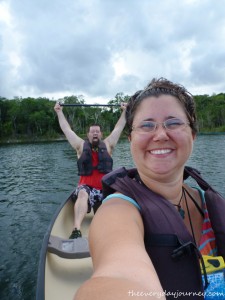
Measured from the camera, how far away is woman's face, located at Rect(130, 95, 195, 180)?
4.71 feet

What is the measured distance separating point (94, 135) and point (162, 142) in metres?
3.86

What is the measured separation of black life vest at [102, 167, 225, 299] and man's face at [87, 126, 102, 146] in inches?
148

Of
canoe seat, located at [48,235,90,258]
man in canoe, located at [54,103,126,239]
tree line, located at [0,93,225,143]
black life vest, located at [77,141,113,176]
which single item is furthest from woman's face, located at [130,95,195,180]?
tree line, located at [0,93,225,143]

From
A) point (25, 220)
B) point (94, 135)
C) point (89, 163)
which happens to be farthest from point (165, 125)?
point (25, 220)

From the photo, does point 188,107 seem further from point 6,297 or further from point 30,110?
point 30,110

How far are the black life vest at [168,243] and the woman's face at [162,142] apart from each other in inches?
5.5

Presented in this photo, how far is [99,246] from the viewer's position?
3.55 feet

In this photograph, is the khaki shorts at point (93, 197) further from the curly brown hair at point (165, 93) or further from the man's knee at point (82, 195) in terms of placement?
the curly brown hair at point (165, 93)

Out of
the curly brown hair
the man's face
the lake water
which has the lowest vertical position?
the lake water

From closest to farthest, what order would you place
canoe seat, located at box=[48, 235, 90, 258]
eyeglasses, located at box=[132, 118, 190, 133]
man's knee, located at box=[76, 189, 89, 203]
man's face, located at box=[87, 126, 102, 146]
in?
eyeglasses, located at box=[132, 118, 190, 133]
canoe seat, located at box=[48, 235, 90, 258]
man's knee, located at box=[76, 189, 89, 203]
man's face, located at box=[87, 126, 102, 146]

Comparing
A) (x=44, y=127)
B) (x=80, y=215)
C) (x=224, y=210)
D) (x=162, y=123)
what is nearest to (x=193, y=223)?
(x=224, y=210)

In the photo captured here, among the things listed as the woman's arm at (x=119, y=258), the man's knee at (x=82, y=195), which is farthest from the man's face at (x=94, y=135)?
the woman's arm at (x=119, y=258)

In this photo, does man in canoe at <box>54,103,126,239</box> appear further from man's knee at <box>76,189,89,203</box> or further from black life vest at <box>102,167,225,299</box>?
black life vest at <box>102,167,225,299</box>

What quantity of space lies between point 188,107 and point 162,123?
9.0 inches
